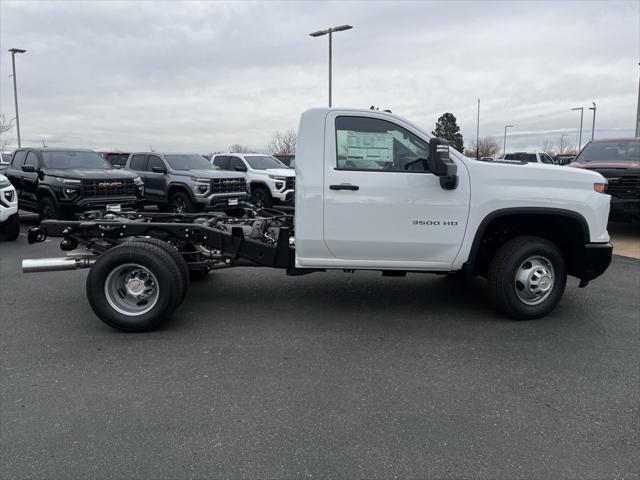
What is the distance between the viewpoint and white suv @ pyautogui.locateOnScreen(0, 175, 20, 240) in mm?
9742

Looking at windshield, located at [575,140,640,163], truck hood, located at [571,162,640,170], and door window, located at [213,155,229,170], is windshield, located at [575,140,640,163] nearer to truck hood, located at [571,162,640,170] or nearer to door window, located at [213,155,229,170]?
truck hood, located at [571,162,640,170]

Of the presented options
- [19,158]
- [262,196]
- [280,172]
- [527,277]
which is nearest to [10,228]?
[19,158]

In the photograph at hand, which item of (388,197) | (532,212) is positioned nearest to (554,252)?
(532,212)

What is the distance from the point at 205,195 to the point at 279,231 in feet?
28.4

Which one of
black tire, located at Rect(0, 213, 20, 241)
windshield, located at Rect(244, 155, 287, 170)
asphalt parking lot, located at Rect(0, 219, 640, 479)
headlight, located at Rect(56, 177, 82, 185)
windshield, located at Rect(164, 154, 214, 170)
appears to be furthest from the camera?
windshield, located at Rect(244, 155, 287, 170)

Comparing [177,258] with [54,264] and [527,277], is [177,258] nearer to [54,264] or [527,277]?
[54,264]

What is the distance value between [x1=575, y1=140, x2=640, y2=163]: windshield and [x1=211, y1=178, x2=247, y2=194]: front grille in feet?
28.0

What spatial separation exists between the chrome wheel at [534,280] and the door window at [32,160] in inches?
438

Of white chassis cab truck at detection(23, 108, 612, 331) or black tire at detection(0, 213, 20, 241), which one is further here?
black tire at detection(0, 213, 20, 241)

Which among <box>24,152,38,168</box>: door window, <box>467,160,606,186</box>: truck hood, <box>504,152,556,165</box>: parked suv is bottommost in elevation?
<box>467,160,606,186</box>: truck hood

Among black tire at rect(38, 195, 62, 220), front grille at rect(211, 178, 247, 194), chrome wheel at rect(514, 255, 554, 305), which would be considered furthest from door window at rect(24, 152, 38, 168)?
chrome wheel at rect(514, 255, 554, 305)

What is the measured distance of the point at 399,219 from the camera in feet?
16.1

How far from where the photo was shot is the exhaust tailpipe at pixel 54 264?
521 cm

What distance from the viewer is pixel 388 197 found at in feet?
16.0
